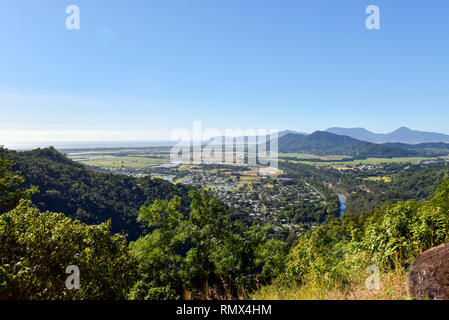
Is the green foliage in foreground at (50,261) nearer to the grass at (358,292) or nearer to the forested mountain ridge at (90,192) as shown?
the grass at (358,292)

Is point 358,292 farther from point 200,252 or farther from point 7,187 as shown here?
point 7,187

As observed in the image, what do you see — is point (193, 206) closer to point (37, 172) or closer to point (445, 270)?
point (445, 270)

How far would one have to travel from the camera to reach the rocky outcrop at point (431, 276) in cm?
283

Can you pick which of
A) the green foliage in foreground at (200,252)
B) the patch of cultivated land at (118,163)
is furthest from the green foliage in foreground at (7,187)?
the patch of cultivated land at (118,163)

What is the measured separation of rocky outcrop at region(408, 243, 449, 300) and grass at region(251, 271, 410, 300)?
19cm

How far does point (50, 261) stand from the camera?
4.17m

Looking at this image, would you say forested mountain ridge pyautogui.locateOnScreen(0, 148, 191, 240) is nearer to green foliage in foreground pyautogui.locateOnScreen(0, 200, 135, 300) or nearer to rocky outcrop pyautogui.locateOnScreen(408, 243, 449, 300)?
green foliage in foreground pyautogui.locateOnScreen(0, 200, 135, 300)

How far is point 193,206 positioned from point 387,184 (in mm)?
117489

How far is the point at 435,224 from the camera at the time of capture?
4207 mm

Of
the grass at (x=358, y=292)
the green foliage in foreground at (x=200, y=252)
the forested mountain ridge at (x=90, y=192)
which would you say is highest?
the grass at (x=358, y=292)

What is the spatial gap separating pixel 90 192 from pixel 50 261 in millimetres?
48632

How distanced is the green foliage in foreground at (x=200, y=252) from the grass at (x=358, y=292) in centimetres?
381
